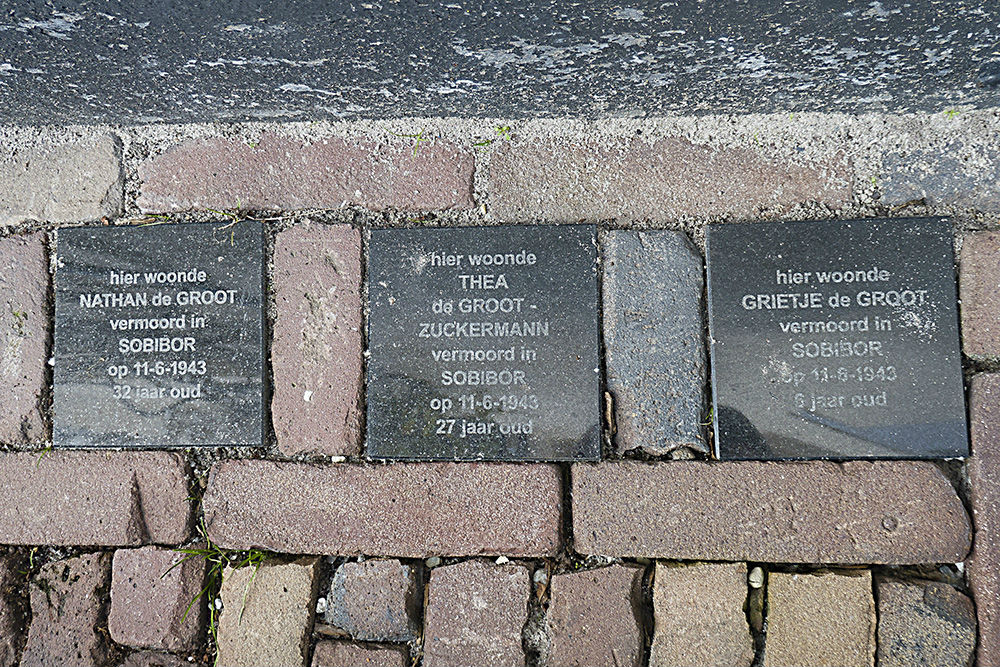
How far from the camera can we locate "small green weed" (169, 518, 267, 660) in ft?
6.56

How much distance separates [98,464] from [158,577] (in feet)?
1.37

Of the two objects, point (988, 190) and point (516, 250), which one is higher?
point (988, 190)

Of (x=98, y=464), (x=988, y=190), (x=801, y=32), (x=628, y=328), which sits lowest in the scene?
(x=98, y=464)

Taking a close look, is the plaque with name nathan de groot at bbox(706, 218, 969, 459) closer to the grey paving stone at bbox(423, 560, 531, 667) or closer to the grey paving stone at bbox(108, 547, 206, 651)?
the grey paving stone at bbox(423, 560, 531, 667)

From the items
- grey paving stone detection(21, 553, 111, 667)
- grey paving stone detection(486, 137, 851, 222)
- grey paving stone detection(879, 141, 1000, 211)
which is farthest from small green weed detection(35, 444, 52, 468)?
grey paving stone detection(879, 141, 1000, 211)

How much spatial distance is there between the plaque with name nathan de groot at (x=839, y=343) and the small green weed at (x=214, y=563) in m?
1.54

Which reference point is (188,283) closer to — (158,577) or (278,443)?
(278,443)

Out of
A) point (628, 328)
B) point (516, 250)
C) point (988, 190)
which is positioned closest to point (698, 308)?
point (628, 328)

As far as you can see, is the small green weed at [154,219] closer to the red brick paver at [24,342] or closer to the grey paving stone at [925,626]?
the red brick paver at [24,342]

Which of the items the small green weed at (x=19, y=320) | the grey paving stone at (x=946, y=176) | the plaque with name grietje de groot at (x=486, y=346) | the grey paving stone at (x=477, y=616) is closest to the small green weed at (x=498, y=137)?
the plaque with name grietje de groot at (x=486, y=346)

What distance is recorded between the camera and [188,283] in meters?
2.01

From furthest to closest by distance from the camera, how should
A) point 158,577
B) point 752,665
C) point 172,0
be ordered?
1. point 158,577
2. point 752,665
3. point 172,0

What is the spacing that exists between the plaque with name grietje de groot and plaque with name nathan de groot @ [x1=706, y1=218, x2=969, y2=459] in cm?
43

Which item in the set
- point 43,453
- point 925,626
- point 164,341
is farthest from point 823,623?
point 43,453
